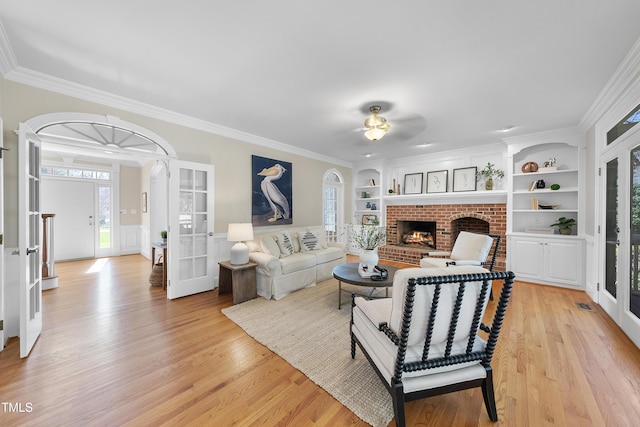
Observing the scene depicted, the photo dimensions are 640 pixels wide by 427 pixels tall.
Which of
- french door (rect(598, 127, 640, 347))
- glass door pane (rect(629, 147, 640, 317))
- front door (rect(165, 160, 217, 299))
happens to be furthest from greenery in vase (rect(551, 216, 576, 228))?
front door (rect(165, 160, 217, 299))

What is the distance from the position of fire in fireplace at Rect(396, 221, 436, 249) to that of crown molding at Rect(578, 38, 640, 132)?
325 centimetres

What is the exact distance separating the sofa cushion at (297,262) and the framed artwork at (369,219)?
294 centimetres

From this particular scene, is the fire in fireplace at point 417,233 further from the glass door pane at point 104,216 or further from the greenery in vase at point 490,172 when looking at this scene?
the glass door pane at point 104,216

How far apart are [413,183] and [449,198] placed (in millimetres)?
903

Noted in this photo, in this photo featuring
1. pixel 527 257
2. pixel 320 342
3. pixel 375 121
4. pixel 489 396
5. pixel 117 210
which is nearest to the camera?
pixel 489 396

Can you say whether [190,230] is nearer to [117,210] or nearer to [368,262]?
[368,262]

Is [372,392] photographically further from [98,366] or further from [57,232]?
[57,232]

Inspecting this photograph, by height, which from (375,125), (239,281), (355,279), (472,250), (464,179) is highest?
(375,125)

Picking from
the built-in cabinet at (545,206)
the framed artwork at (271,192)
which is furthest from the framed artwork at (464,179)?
the framed artwork at (271,192)

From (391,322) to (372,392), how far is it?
23.9 inches

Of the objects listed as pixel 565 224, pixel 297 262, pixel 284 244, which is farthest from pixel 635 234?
pixel 284 244

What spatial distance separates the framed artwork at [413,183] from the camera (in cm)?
591

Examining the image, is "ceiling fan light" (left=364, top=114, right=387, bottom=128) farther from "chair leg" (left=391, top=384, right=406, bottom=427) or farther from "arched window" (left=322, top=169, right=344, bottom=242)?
"arched window" (left=322, top=169, right=344, bottom=242)

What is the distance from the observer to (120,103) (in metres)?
2.97
